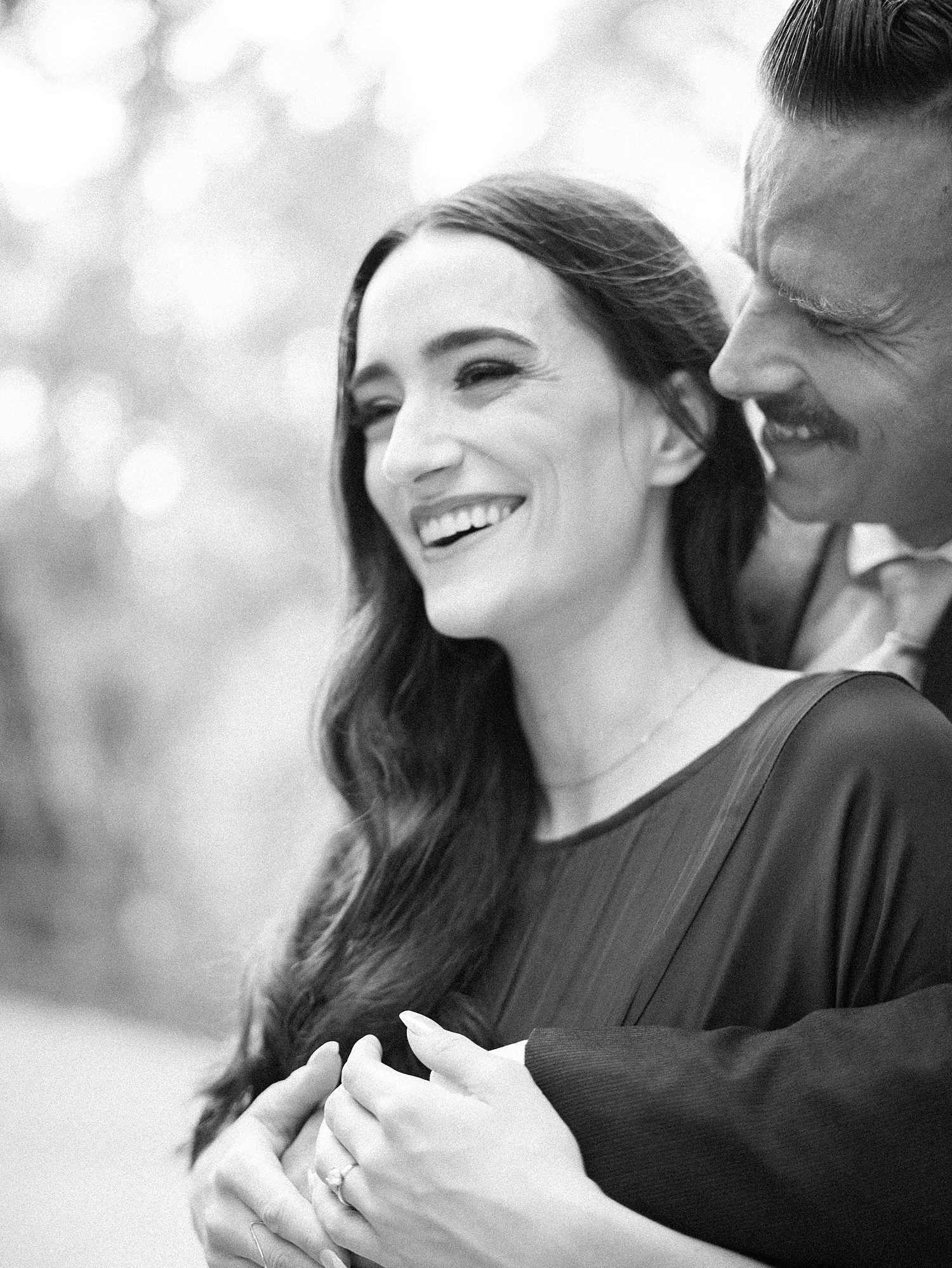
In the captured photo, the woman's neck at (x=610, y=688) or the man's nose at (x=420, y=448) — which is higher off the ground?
the man's nose at (x=420, y=448)

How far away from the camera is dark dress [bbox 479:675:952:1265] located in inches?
52.0

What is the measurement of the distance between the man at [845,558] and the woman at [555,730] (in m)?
0.09

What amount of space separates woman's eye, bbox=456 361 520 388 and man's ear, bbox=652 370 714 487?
0.22 metres

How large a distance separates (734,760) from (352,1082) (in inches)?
21.5

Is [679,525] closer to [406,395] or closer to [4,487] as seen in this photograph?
[406,395]

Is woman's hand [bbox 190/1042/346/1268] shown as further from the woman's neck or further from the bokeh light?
the bokeh light

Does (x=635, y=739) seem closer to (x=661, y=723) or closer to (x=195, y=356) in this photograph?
(x=661, y=723)

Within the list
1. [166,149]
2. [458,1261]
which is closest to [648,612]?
[458,1261]

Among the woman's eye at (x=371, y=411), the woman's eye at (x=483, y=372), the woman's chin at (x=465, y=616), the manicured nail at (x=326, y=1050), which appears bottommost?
the manicured nail at (x=326, y=1050)

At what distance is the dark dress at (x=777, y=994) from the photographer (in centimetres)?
132

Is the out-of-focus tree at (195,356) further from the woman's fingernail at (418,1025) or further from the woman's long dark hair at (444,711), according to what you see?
the woman's fingernail at (418,1025)

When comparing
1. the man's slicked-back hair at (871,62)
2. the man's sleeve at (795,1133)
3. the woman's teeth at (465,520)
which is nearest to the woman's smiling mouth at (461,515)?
the woman's teeth at (465,520)

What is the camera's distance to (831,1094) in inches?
51.9

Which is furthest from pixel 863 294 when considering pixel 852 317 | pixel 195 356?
pixel 195 356
